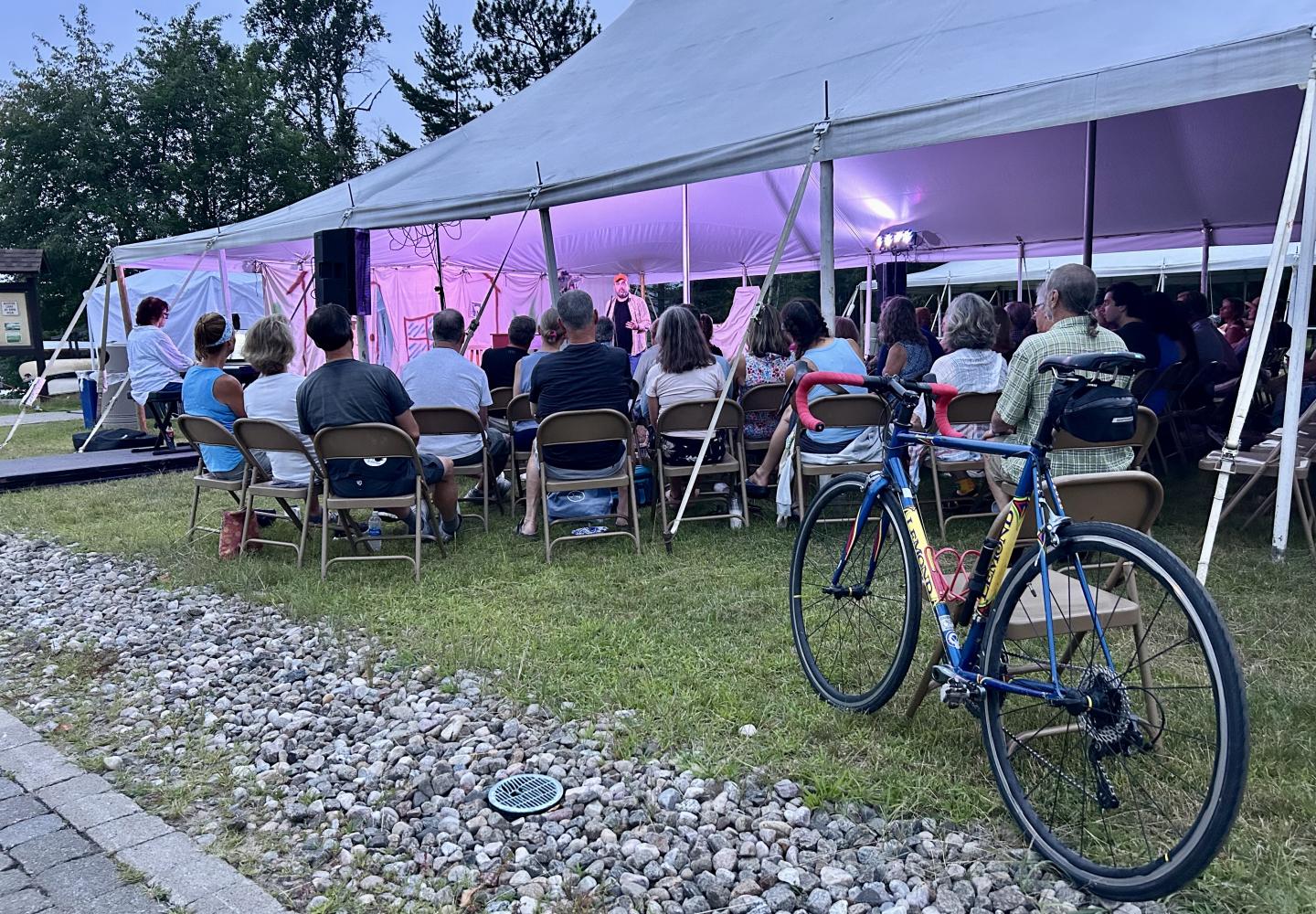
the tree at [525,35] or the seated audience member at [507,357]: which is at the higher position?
the tree at [525,35]

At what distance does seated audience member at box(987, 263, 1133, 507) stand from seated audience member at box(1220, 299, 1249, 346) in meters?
6.99

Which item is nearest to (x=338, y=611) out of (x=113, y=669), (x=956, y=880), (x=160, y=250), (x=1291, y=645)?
(x=113, y=669)

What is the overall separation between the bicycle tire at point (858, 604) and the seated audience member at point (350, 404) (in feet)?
7.58

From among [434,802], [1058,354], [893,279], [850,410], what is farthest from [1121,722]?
[893,279]

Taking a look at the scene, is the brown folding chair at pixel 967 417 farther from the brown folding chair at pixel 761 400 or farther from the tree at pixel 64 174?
the tree at pixel 64 174

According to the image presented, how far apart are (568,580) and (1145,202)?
9207 mm

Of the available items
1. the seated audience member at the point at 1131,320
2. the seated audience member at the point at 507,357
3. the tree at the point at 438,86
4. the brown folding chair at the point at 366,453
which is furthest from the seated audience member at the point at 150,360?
the tree at the point at 438,86

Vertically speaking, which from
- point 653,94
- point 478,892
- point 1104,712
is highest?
point 653,94

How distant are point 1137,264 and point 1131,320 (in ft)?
45.9

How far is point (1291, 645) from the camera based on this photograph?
10.2 ft

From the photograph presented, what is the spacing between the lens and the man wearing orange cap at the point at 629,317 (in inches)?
535

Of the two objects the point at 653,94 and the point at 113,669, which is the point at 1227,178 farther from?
the point at 113,669

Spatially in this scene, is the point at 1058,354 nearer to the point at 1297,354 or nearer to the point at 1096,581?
the point at 1297,354

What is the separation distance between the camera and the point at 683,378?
5.20 meters
